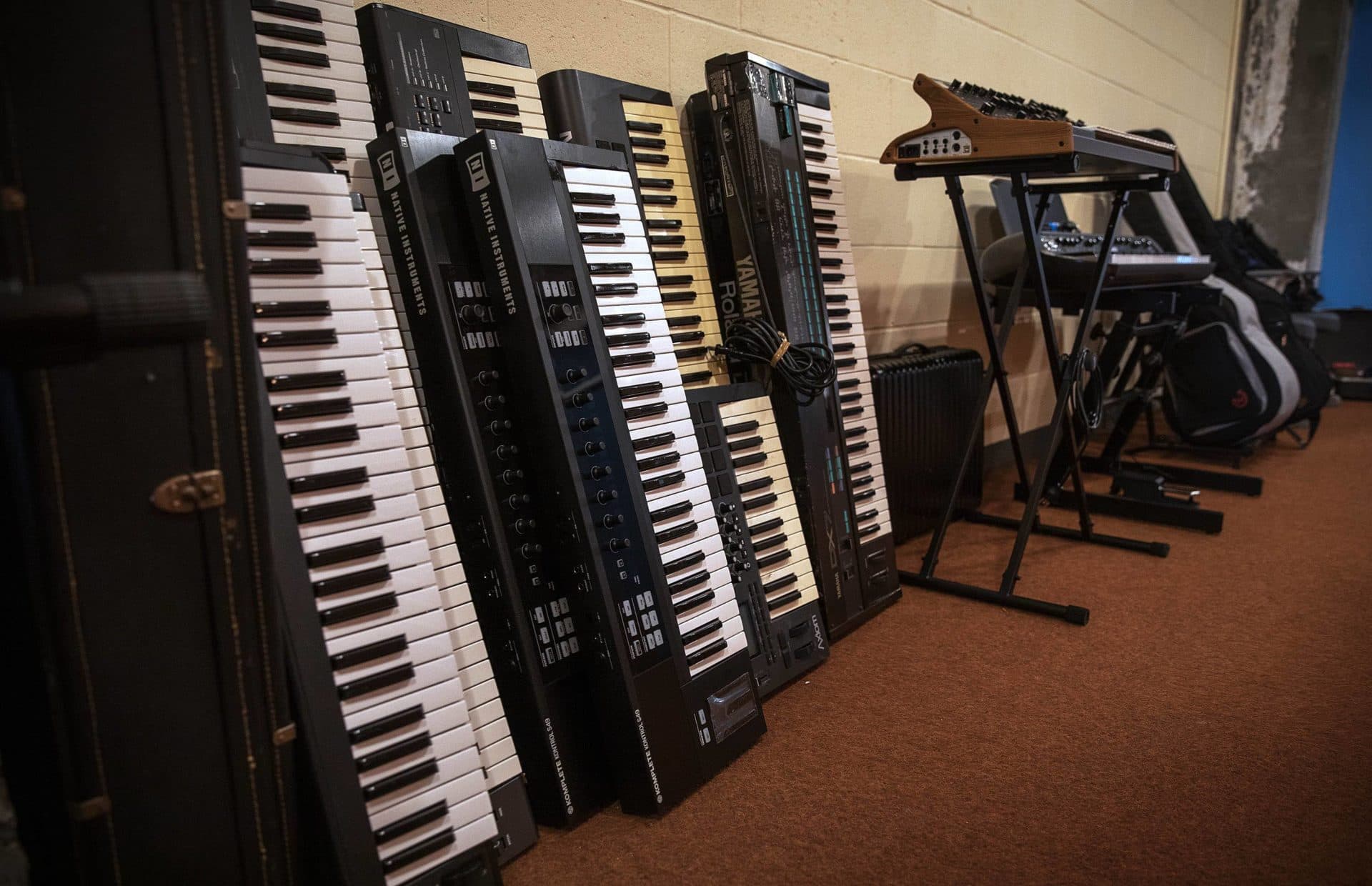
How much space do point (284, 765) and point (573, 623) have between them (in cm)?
48

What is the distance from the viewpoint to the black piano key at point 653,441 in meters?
1.25

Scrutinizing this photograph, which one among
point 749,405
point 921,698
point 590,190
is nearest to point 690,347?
point 749,405

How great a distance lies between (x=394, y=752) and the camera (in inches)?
36.4

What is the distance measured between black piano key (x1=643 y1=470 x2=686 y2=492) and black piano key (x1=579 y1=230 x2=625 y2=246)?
14.8 inches

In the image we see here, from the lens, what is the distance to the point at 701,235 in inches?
65.3

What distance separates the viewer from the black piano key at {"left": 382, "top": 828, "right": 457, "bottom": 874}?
91cm

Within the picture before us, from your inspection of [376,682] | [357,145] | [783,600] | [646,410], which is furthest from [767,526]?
[357,145]

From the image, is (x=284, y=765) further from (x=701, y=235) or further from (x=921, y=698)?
(x=701, y=235)

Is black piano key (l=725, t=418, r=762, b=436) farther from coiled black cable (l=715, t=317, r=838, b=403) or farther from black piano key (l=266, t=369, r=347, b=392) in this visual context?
black piano key (l=266, t=369, r=347, b=392)

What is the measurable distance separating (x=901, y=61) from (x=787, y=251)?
1.14 m

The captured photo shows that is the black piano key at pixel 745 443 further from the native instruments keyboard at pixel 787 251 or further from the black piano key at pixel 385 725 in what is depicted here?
the black piano key at pixel 385 725

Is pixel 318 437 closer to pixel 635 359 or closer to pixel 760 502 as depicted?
pixel 635 359

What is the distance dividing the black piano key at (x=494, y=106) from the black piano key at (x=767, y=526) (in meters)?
0.85

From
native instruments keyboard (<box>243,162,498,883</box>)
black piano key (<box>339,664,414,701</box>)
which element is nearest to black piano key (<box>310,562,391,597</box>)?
native instruments keyboard (<box>243,162,498,883</box>)
